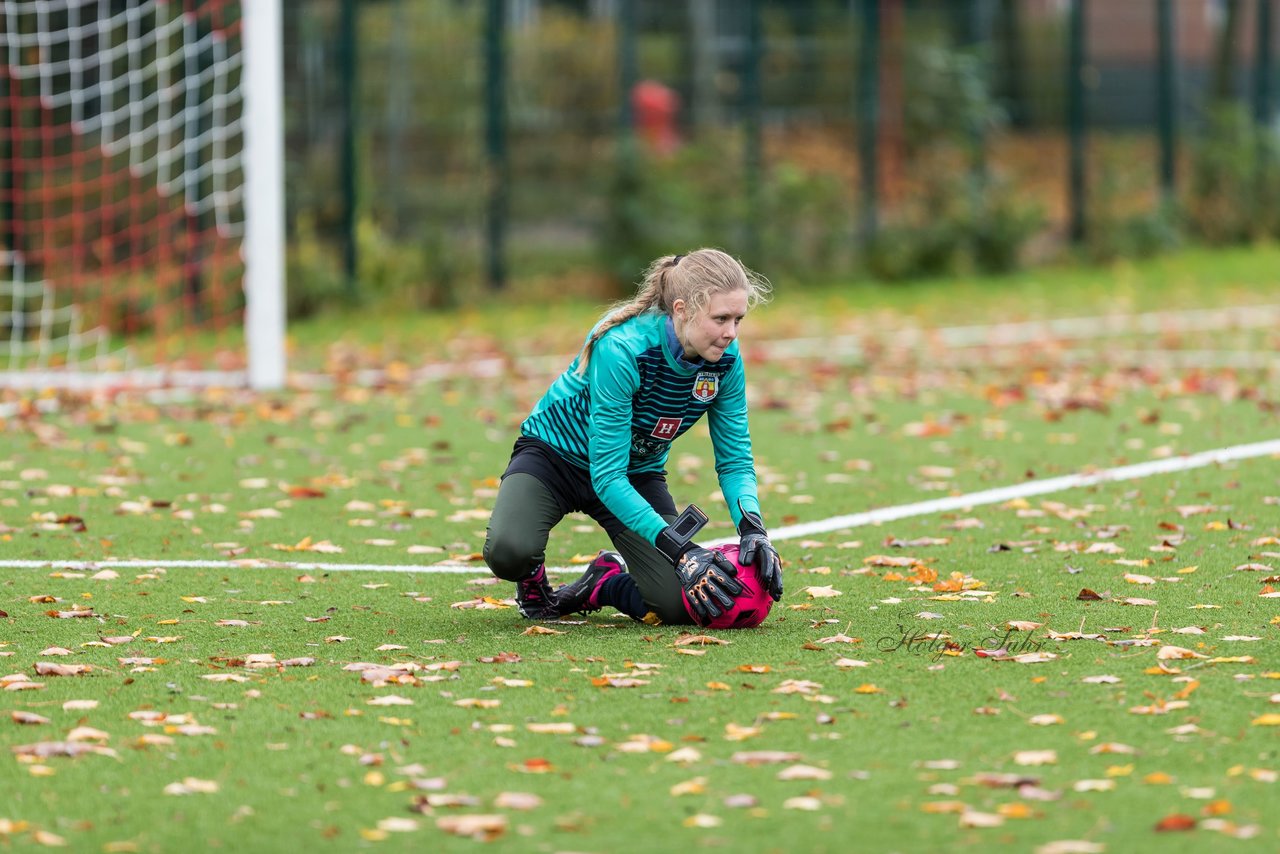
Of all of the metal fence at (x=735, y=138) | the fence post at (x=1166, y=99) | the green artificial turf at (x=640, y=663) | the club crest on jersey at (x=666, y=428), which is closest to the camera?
the green artificial turf at (x=640, y=663)

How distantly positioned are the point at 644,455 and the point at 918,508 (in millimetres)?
2296

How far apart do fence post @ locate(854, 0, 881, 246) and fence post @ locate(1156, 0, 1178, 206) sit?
428 centimetres

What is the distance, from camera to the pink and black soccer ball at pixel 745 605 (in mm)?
5746

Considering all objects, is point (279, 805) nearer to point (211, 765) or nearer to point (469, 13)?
point (211, 765)

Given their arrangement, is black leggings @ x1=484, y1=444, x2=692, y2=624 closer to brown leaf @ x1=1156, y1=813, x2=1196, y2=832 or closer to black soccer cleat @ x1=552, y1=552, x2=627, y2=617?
black soccer cleat @ x1=552, y1=552, x2=627, y2=617

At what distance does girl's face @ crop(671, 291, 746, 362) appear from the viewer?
18.6 ft

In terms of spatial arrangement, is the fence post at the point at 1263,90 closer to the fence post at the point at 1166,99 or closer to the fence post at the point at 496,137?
the fence post at the point at 1166,99

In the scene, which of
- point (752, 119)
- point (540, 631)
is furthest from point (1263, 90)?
point (540, 631)

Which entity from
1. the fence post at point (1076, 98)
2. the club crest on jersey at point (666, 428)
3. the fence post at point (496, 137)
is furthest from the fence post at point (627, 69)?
the club crest on jersey at point (666, 428)

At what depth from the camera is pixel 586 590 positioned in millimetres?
6098

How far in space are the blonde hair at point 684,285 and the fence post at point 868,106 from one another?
1505cm

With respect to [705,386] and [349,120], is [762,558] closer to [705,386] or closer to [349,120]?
[705,386]

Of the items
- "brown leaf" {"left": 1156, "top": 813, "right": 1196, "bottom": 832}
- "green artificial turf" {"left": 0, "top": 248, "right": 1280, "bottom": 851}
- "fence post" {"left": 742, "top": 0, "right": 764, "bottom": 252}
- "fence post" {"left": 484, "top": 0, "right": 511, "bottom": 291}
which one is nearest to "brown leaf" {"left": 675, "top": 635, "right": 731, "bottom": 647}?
"green artificial turf" {"left": 0, "top": 248, "right": 1280, "bottom": 851}

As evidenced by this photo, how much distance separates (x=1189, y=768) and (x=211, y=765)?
2.30m
